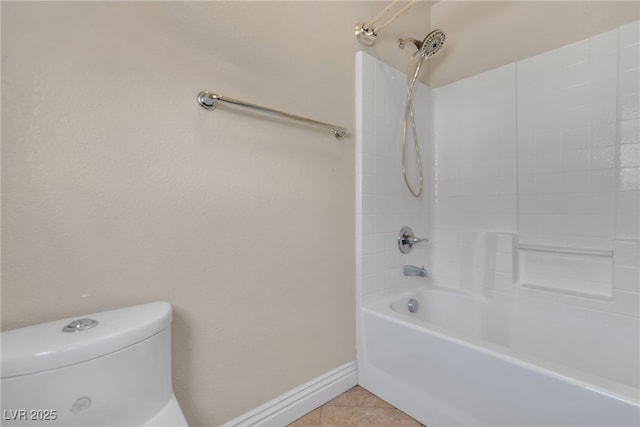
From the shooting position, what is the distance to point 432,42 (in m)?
1.47

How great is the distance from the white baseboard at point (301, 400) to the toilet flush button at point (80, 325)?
65cm

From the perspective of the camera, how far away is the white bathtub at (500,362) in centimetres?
77

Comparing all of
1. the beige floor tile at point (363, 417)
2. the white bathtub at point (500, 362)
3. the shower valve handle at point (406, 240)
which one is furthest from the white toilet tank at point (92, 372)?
the shower valve handle at point (406, 240)

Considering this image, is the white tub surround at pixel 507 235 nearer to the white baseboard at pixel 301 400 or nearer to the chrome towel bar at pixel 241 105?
the white baseboard at pixel 301 400

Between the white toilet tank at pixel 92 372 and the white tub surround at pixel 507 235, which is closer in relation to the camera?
the white toilet tank at pixel 92 372

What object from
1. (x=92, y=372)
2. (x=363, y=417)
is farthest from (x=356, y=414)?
(x=92, y=372)

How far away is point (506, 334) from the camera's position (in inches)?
58.7

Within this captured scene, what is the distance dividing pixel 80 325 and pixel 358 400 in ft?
3.94

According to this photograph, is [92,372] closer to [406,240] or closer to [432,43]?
[406,240]

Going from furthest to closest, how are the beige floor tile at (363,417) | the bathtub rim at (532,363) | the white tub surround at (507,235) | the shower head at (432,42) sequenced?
the shower head at (432,42)
the beige floor tile at (363,417)
the white tub surround at (507,235)
the bathtub rim at (532,363)

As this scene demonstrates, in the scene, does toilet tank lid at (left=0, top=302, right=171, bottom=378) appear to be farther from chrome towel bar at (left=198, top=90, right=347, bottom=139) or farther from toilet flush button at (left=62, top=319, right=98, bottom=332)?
chrome towel bar at (left=198, top=90, right=347, bottom=139)

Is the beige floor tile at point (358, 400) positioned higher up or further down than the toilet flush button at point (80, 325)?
further down

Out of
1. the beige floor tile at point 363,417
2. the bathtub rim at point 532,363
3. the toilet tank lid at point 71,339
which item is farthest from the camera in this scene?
the beige floor tile at point 363,417

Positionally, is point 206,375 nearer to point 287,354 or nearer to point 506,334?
point 287,354
